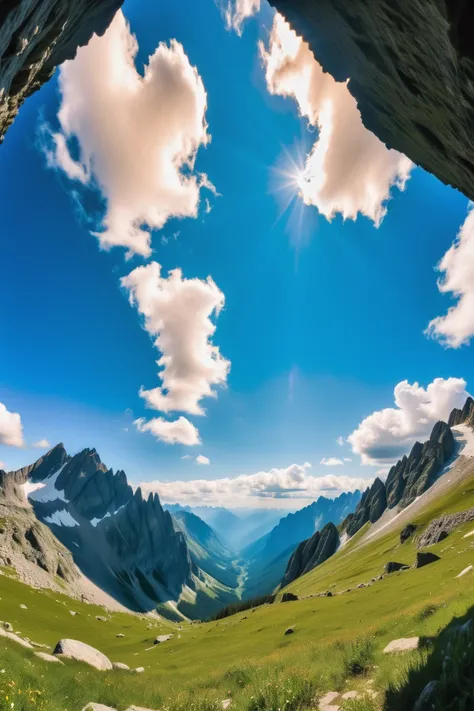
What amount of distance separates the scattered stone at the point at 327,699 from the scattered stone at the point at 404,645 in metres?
4.11

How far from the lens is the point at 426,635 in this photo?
15492 millimetres

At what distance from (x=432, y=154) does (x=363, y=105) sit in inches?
354

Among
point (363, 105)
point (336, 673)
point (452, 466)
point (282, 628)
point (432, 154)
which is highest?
point (363, 105)

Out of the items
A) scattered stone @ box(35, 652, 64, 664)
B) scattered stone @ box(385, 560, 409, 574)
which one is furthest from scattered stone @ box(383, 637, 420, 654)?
scattered stone @ box(385, 560, 409, 574)

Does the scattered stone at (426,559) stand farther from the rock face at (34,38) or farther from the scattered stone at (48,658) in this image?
the rock face at (34,38)

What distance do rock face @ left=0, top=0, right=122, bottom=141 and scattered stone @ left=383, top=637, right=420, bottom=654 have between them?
27.9 meters

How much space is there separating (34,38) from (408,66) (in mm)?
Result: 16874

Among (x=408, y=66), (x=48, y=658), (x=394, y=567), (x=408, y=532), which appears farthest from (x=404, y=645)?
(x=408, y=532)

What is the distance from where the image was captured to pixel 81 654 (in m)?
25.7

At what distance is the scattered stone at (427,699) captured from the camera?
811 centimetres

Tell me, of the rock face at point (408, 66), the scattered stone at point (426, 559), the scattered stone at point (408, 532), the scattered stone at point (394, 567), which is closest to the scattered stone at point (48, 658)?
the rock face at point (408, 66)

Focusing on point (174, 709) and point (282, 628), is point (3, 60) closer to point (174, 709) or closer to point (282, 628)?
point (174, 709)

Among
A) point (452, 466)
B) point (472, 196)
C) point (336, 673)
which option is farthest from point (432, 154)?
point (452, 466)

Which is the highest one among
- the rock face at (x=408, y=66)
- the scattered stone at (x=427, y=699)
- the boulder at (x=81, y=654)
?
the rock face at (x=408, y=66)
